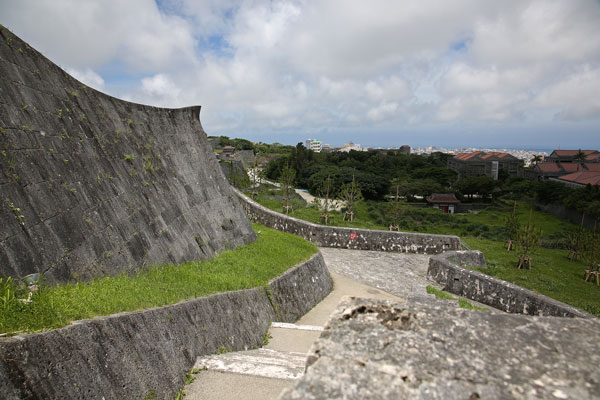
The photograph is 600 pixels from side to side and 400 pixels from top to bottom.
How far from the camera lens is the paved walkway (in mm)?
4525

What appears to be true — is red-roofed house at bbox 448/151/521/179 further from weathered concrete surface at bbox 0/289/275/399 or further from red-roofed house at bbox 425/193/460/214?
weathered concrete surface at bbox 0/289/275/399

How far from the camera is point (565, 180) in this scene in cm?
5259

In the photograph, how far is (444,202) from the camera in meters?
46.6

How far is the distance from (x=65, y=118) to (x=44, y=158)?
1.15 m

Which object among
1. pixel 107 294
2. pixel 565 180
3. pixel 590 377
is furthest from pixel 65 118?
pixel 565 180

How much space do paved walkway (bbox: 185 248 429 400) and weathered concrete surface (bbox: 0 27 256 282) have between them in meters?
2.11

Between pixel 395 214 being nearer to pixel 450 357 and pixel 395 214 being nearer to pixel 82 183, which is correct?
pixel 82 183

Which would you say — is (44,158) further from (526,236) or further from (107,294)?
(526,236)

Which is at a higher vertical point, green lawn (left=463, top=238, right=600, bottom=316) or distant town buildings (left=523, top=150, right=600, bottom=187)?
distant town buildings (left=523, top=150, right=600, bottom=187)

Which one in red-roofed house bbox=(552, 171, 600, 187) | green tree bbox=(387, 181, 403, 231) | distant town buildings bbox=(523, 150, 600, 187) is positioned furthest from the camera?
distant town buildings bbox=(523, 150, 600, 187)

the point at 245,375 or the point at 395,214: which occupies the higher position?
the point at 245,375

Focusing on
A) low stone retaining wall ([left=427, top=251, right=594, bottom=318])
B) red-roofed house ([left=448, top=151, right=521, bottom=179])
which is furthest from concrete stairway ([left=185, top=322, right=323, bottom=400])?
red-roofed house ([left=448, top=151, right=521, bottom=179])

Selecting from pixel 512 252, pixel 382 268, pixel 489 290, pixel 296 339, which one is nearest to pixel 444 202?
pixel 512 252

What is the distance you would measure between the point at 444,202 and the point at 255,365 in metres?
45.2
